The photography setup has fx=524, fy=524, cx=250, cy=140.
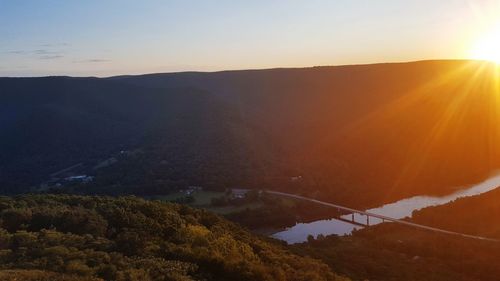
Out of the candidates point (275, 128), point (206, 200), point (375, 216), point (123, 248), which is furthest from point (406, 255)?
point (275, 128)

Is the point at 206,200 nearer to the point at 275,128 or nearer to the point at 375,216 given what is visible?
the point at 375,216

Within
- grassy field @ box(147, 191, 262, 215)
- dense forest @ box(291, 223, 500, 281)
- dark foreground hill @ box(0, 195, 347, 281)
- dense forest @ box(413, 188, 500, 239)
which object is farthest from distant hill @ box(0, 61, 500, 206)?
dark foreground hill @ box(0, 195, 347, 281)

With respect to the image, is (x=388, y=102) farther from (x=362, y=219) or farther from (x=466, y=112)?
→ (x=362, y=219)

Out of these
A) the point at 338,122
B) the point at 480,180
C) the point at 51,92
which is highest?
Result: the point at 51,92

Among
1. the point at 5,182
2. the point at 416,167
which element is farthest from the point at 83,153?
the point at 416,167

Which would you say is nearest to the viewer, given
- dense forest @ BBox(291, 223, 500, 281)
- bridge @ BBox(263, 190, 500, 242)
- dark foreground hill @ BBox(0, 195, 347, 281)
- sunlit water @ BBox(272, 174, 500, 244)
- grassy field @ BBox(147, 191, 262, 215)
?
dark foreground hill @ BBox(0, 195, 347, 281)

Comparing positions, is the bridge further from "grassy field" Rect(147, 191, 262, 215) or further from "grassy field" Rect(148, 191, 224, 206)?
"grassy field" Rect(148, 191, 224, 206)
